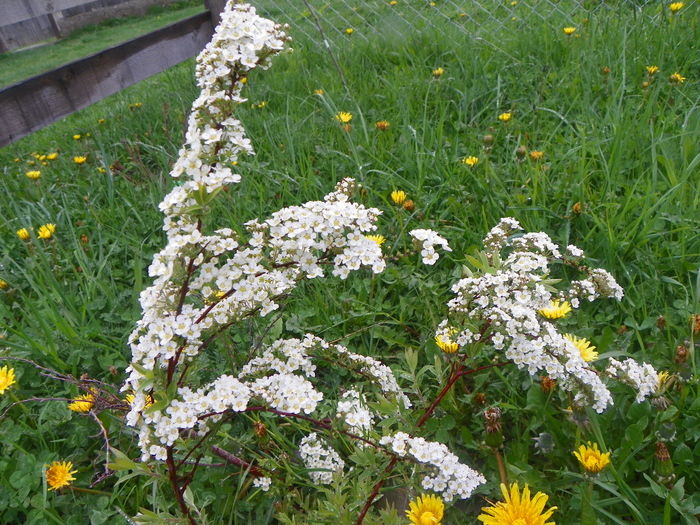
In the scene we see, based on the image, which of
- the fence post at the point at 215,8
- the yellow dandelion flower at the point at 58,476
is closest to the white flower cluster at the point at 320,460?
the yellow dandelion flower at the point at 58,476

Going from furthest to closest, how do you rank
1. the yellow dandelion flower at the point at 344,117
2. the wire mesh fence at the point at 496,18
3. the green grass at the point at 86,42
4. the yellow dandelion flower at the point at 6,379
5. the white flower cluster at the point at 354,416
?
the green grass at the point at 86,42 < the wire mesh fence at the point at 496,18 < the yellow dandelion flower at the point at 344,117 < the yellow dandelion flower at the point at 6,379 < the white flower cluster at the point at 354,416

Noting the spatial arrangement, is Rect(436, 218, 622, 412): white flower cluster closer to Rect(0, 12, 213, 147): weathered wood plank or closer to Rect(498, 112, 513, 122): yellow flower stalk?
Rect(498, 112, 513, 122): yellow flower stalk

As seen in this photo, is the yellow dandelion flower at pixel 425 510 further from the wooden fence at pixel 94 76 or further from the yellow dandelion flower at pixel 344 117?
the wooden fence at pixel 94 76

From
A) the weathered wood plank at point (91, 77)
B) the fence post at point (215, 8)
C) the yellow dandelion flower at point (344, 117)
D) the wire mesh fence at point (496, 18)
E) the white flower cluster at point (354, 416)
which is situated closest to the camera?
the white flower cluster at point (354, 416)

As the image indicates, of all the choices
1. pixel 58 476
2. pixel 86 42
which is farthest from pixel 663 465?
pixel 86 42

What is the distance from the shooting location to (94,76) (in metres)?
3.33

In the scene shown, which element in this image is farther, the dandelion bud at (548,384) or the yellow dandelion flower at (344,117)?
the yellow dandelion flower at (344,117)

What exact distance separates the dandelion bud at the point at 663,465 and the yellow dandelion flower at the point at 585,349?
290 mm

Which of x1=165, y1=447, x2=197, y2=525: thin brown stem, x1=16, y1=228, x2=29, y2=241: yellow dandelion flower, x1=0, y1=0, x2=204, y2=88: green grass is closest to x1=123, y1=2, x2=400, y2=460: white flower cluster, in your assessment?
x1=165, y1=447, x2=197, y2=525: thin brown stem

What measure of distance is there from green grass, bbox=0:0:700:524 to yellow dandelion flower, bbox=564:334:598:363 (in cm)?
4

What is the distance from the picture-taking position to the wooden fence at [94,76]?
9.79ft

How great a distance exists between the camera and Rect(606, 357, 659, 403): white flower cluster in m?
1.20

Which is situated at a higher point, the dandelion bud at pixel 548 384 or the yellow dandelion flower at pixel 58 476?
the yellow dandelion flower at pixel 58 476

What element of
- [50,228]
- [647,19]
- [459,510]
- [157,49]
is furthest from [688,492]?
[157,49]
